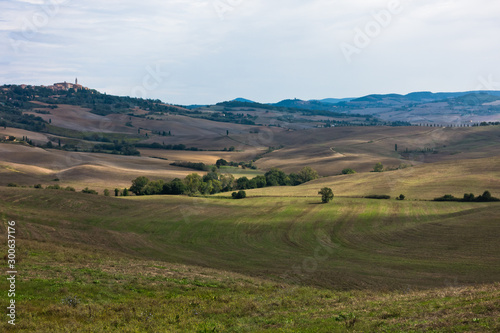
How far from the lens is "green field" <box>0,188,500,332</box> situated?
55.3 ft

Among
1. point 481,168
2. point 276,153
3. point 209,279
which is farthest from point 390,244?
point 276,153

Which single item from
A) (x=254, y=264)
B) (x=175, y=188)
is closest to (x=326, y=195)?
(x=175, y=188)

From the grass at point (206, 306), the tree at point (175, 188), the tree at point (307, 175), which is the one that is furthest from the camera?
the tree at point (307, 175)

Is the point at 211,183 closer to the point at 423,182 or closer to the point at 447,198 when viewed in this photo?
the point at 423,182

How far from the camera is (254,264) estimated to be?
3819 cm

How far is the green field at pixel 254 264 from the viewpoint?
1686 cm

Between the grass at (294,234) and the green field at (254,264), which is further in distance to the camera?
the grass at (294,234)

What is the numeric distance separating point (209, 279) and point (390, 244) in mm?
26970

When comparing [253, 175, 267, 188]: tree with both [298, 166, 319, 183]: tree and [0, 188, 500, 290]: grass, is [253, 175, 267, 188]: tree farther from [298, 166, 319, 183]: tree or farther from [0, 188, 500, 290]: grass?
[0, 188, 500, 290]: grass

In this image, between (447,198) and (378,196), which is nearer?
(447,198)

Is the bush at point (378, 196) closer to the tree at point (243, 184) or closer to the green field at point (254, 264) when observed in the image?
the green field at point (254, 264)

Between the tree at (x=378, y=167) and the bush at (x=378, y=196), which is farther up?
the tree at (x=378, y=167)

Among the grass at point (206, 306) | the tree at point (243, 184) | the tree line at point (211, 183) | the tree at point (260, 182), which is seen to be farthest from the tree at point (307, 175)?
the grass at point (206, 306)

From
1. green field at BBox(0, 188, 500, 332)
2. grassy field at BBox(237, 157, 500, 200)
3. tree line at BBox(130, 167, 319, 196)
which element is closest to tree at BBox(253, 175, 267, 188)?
tree line at BBox(130, 167, 319, 196)
